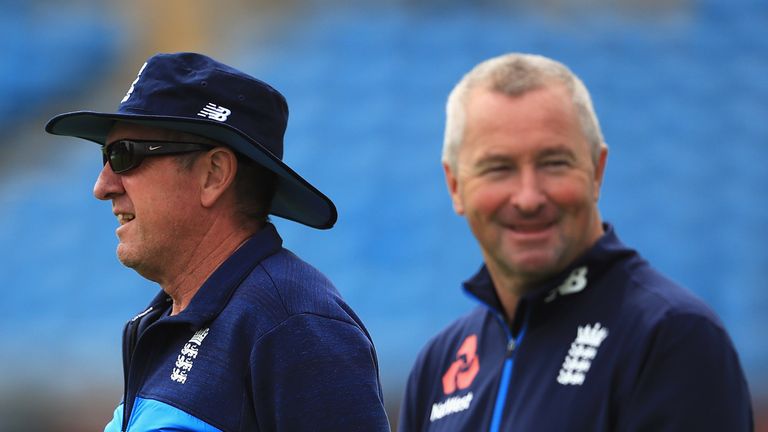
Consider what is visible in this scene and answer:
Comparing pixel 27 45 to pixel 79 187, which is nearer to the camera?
pixel 79 187

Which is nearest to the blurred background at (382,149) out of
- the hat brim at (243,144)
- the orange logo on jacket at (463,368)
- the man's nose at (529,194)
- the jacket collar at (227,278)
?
the orange logo on jacket at (463,368)

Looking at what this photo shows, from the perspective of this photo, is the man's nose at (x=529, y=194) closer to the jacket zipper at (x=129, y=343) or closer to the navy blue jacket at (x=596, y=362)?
the navy blue jacket at (x=596, y=362)

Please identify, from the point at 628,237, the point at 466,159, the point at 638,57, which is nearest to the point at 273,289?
the point at 466,159

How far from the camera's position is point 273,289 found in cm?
220

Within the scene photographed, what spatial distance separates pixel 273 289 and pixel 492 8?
8614 millimetres

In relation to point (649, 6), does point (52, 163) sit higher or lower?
→ lower

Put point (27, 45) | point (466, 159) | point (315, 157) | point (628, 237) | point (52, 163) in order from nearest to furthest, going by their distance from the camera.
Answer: point (466, 159)
point (628, 237)
point (315, 157)
point (52, 163)
point (27, 45)

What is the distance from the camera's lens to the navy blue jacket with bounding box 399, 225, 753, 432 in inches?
90.2

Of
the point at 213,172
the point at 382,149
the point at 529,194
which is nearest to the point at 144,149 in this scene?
the point at 213,172

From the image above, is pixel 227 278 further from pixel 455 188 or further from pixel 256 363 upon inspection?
pixel 455 188

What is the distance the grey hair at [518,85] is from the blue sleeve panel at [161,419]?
1105mm

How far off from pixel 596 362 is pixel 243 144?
905mm

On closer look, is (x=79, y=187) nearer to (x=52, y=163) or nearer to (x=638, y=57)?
(x=52, y=163)

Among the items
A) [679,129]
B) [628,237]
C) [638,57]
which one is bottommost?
[628,237]
